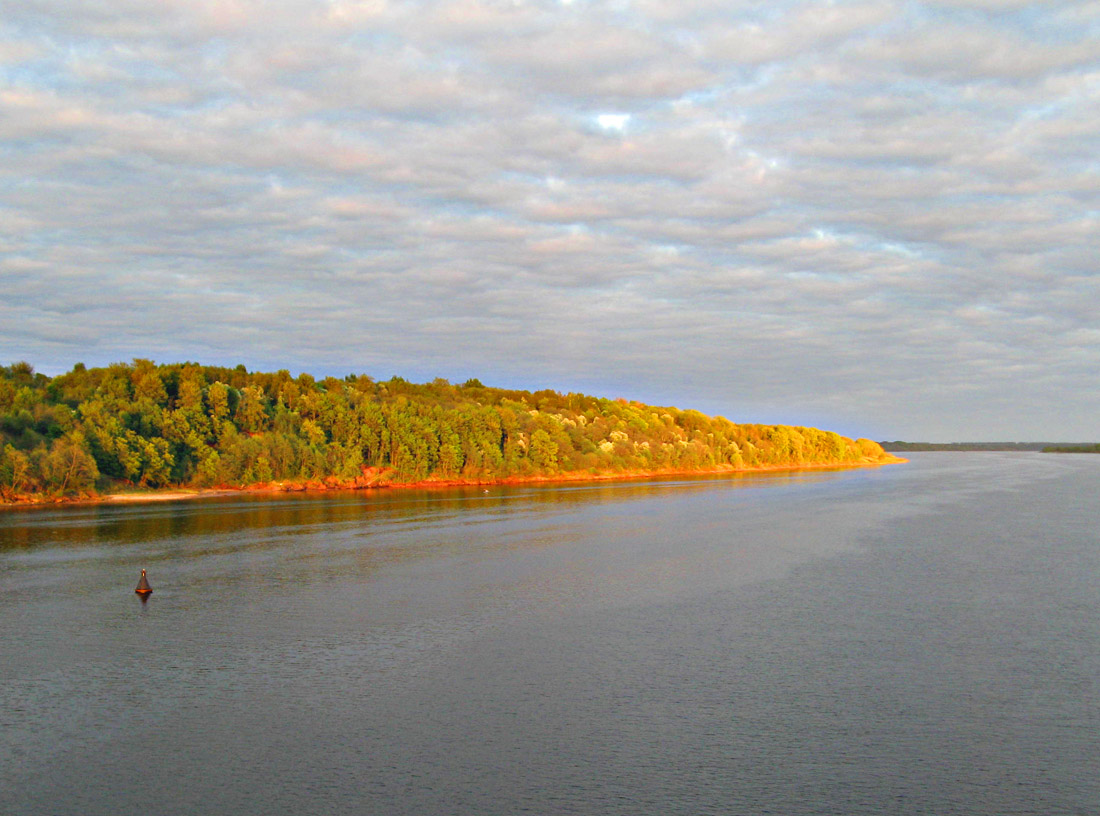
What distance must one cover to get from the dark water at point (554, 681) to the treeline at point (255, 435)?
158 ft

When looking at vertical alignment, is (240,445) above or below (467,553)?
above

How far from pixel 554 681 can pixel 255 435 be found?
89724 millimetres

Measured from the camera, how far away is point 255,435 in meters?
99.7

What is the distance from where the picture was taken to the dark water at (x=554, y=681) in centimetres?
1205

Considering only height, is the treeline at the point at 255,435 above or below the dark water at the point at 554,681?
above

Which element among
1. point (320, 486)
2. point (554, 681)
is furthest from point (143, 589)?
point (320, 486)

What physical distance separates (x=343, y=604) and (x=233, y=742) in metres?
12.0

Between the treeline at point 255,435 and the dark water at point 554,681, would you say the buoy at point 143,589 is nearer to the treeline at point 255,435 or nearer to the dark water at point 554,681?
the dark water at point 554,681

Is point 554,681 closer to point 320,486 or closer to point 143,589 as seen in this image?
point 143,589

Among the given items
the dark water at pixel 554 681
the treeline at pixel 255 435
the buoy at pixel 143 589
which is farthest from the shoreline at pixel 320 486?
the buoy at pixel 143 589

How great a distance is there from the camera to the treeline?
81.3m

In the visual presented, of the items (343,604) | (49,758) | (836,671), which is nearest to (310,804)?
(49,758)

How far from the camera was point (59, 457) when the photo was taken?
7606 centimetres

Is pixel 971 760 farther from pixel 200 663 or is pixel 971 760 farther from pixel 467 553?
pixel 467 553
